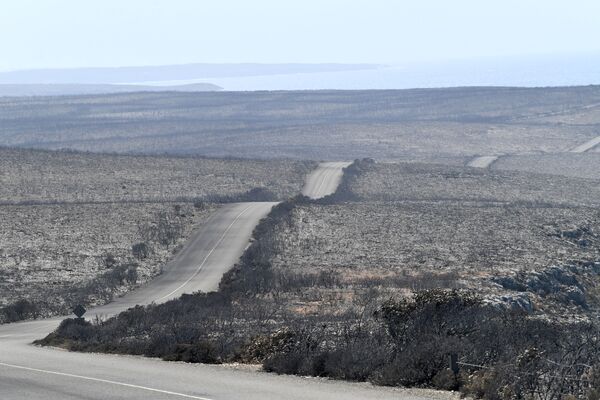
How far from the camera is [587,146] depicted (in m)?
130

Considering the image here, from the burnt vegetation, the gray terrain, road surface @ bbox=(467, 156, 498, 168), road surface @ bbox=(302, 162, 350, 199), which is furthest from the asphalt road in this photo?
the gray terrain

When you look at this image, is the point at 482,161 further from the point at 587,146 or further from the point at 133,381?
the point at 133,381

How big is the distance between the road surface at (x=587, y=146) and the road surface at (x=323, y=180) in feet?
113

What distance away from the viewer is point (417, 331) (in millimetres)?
23188

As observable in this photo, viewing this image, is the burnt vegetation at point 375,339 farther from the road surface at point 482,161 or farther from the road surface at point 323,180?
the road surface at point 482,161

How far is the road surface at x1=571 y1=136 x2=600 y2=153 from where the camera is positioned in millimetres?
125475

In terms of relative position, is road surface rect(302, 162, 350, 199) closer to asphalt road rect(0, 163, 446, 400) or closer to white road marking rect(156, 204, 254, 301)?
white road marking rect(156, 204, 254, 301)

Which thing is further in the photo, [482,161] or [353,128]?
[353,128]

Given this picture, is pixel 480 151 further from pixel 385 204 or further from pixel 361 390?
pixel 361 390

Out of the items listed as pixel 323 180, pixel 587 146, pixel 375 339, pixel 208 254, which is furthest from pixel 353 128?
pixel 375 339

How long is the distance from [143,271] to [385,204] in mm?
26098

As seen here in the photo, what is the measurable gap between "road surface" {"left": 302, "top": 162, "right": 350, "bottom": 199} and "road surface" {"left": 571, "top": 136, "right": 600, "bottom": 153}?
34.5m

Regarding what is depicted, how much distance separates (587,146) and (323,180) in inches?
1926

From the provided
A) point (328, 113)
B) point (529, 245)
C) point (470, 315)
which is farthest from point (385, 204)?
point (328, 113)
